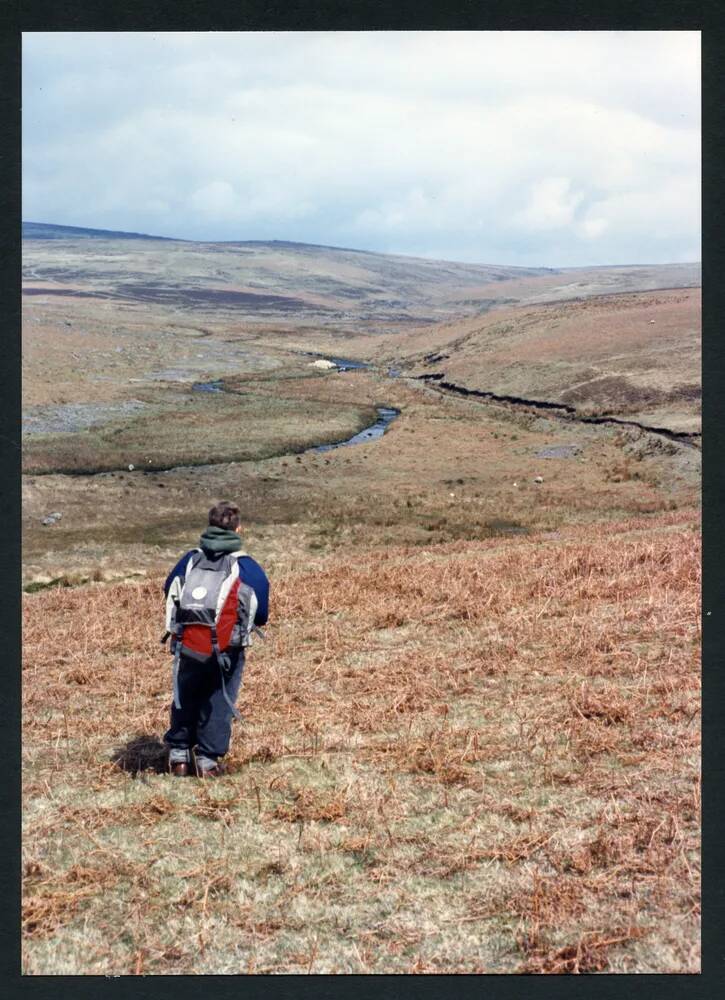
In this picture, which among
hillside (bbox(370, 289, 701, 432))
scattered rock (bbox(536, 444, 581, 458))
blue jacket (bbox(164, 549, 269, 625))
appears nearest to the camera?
blue jacket (bbox(164, 549, 269, 625))

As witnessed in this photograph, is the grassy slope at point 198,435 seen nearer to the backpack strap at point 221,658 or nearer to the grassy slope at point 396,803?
the grassy slope at point 396,803

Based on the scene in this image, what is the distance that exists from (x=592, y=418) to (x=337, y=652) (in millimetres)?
46796

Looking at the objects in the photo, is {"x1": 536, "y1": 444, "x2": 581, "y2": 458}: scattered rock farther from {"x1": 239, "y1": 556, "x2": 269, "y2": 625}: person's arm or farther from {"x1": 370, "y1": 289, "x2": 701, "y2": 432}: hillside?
{"x1": 239, "y1": 556, "x2": 269, "y2": 625}: person's arm

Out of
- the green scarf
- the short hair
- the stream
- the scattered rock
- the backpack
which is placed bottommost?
the backpack

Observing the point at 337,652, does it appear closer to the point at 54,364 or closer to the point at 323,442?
the point at 323,442

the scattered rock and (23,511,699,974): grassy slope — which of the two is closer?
(23,511,699,974): grassy slope

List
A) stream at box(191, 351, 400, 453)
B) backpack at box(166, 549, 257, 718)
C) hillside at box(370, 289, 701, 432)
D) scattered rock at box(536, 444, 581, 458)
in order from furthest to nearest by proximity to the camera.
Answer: hillside at box(370, 289, 701, 432) → stream at box(191, 351, 400, 453) → scattered rock at box(536, 444, 581, 458) → backpack at box(166, 549, 257, 718)

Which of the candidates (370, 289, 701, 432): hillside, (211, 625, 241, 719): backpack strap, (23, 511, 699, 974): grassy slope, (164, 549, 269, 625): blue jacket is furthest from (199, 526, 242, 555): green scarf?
(370, 289, 701, 432): hillside

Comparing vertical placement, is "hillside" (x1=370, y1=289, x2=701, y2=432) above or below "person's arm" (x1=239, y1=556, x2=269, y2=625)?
above

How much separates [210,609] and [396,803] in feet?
6.42

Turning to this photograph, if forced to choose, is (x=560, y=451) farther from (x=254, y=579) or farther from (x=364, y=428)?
(x=254, y=579)

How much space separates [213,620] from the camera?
6547 mm

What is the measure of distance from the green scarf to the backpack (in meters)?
0.09

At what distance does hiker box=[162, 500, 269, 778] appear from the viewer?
6.55m
